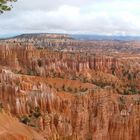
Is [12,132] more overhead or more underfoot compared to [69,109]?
more overhead

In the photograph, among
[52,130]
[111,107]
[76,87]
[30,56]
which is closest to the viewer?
[52,130]

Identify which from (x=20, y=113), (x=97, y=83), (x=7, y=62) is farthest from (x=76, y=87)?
(x=20, y=113)

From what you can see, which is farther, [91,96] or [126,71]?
[126,71]

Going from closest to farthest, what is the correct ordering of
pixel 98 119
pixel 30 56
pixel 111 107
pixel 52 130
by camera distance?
pixel 52 130 < pixel 98 119 < pixel 111 107 < pixel 30 56

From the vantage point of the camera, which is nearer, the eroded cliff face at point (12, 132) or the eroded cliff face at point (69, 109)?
the eroded cliff face at point (12, 132)

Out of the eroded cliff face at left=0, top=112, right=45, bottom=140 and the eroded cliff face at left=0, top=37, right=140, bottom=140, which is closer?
the eroded cliff face at left=0, top=112, right=45, bottom=140

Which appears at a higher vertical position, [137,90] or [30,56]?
[30,56]

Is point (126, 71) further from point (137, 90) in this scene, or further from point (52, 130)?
point (52, 130)

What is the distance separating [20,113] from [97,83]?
44.7 metres

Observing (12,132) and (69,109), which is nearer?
(12,132)

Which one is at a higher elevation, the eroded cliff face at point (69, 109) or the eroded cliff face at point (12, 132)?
the eroded cliff face at point (12, 132)

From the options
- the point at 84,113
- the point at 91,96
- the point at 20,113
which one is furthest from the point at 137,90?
the point at 20,113

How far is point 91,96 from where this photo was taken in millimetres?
68250

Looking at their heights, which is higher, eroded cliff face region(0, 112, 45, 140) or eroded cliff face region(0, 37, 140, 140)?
eroded cliff face region(0, 112, 45, 140)
